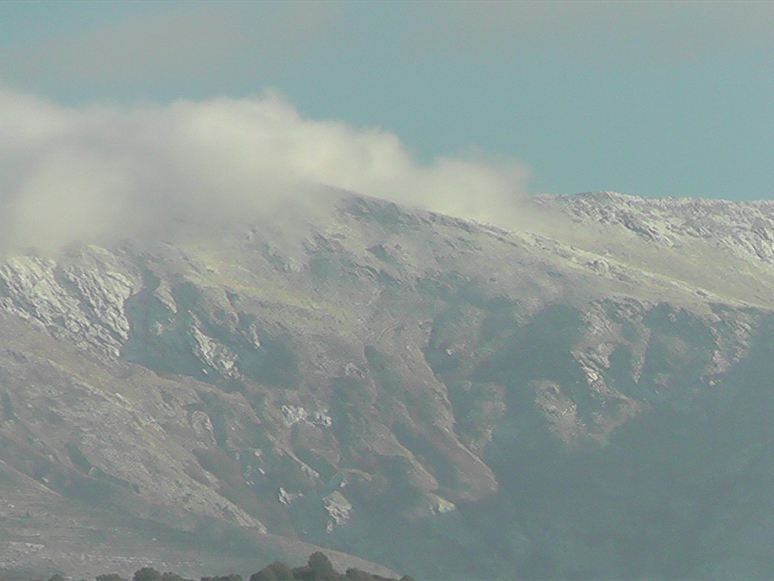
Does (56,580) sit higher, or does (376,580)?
(376,580)

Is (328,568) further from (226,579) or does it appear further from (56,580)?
(56,580)

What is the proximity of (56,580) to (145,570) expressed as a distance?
9.96 m

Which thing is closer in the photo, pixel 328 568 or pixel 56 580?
pixel 56 580

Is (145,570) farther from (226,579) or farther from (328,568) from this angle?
(328,568)

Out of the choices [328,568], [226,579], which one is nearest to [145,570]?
[226,579]

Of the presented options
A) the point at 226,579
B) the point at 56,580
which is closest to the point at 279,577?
the point at 226,579

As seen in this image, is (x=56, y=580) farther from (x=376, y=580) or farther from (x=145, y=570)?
(x=376, y=580)

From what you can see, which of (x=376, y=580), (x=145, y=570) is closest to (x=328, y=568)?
(x=376, y=580)

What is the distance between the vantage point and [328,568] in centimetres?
19162

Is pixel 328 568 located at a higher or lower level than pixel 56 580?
higher

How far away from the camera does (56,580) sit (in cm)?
17488

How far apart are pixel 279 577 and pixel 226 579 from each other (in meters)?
6.22

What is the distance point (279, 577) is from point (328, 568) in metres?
9.37

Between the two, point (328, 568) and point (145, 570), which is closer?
point (145, 570)
